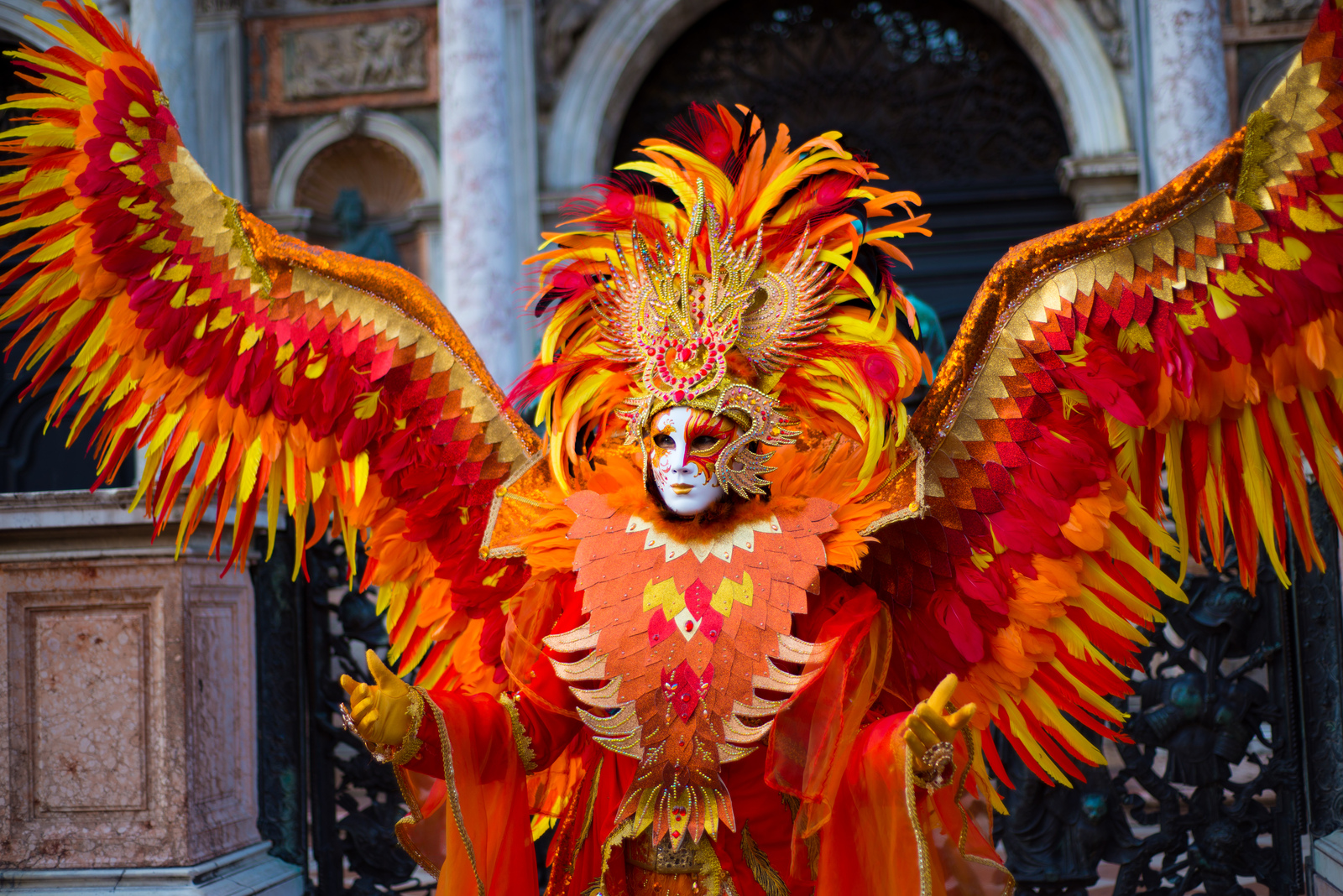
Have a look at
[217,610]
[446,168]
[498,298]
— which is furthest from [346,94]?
[217,610]

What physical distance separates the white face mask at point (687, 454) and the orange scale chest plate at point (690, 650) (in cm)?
13

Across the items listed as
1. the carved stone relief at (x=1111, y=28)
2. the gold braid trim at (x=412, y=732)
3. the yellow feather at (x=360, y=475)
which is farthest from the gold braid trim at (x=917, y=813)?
the carved stone relief at (x=1111, y=28)

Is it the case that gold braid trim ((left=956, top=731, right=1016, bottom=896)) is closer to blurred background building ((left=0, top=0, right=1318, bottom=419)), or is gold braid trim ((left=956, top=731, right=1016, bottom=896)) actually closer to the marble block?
the marble block

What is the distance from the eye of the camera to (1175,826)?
3.29 metres

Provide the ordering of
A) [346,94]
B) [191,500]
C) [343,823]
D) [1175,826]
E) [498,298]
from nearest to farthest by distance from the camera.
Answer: [191,500], [1175,826], [343,823], [498,298], [346,94]

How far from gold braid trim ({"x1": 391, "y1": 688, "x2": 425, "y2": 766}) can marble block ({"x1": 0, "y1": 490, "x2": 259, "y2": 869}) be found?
1.42m

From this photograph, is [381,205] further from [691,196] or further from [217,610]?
[691,196]

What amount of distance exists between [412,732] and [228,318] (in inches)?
46.3

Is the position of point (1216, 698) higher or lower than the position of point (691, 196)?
lower

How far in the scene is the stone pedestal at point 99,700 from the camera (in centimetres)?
314

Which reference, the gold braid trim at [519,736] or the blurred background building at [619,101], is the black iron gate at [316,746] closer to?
the gold braid trim at [519,736]

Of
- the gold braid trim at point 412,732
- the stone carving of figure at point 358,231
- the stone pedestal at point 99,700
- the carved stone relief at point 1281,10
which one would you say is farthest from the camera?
the stone carving of figure at point 358,231

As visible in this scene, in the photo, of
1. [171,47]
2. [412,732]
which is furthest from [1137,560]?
[171,47]

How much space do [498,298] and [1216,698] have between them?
14.5 ft
